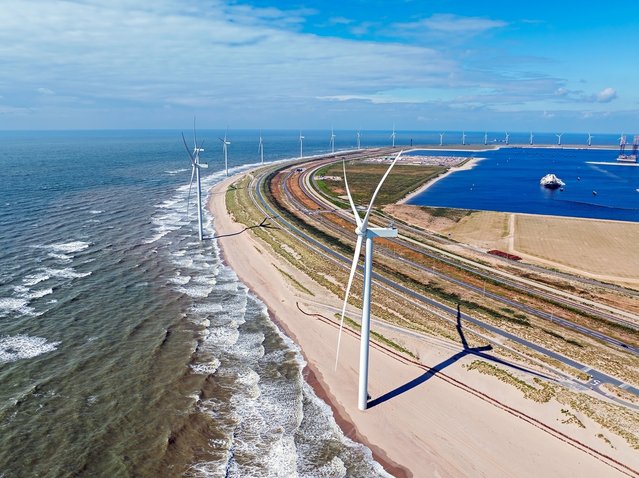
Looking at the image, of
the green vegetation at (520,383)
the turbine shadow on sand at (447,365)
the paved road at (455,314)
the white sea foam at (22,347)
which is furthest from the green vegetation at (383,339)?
the white sea foam at (22,347)

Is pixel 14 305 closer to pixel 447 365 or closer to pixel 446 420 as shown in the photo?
pixel 447 365

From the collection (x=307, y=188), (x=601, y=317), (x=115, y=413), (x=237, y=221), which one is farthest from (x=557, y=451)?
(x=307, y=188)

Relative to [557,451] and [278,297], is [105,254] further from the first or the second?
[557,451]

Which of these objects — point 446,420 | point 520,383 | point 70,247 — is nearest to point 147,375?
point 446,420

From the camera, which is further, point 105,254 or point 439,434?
point 105,254

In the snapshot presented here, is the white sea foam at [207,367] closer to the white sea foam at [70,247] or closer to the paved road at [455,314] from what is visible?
the paved road at [455,314]

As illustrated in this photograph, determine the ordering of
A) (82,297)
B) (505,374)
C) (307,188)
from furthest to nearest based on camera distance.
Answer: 1. (307,188)
2. (82,297)
3. (505,374)

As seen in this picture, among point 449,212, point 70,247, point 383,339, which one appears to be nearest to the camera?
point 383,339

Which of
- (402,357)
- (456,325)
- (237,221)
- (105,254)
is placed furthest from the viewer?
(237,221)
